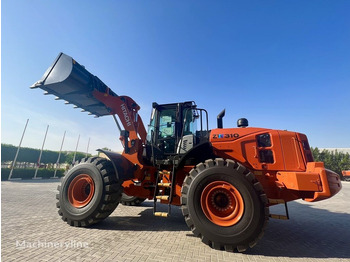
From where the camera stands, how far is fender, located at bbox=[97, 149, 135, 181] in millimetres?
4898

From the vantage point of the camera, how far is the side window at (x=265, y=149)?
4.21 metres

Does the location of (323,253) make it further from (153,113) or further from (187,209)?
(153,113)

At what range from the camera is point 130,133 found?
18.8 feet

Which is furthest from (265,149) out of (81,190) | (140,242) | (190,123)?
(81,190)

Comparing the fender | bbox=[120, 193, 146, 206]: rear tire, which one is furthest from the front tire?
bbox=[120, 193, 146, 206]: rear tire

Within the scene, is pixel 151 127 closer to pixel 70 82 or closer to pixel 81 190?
pixel 70 82

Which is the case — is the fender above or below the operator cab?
below

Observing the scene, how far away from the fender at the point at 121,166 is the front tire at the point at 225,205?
6.72 feet

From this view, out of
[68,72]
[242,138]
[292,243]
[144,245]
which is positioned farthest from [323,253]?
[68,72]

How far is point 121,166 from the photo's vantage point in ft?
17.0

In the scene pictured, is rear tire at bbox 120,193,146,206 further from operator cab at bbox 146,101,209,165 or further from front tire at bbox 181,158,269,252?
front tire at bbox 181,158,269,252

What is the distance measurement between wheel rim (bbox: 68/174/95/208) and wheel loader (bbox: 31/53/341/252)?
1.0 inches

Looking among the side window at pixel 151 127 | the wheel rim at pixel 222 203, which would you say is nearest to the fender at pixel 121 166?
the side window at pixel 151 127

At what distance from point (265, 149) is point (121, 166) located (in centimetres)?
396
